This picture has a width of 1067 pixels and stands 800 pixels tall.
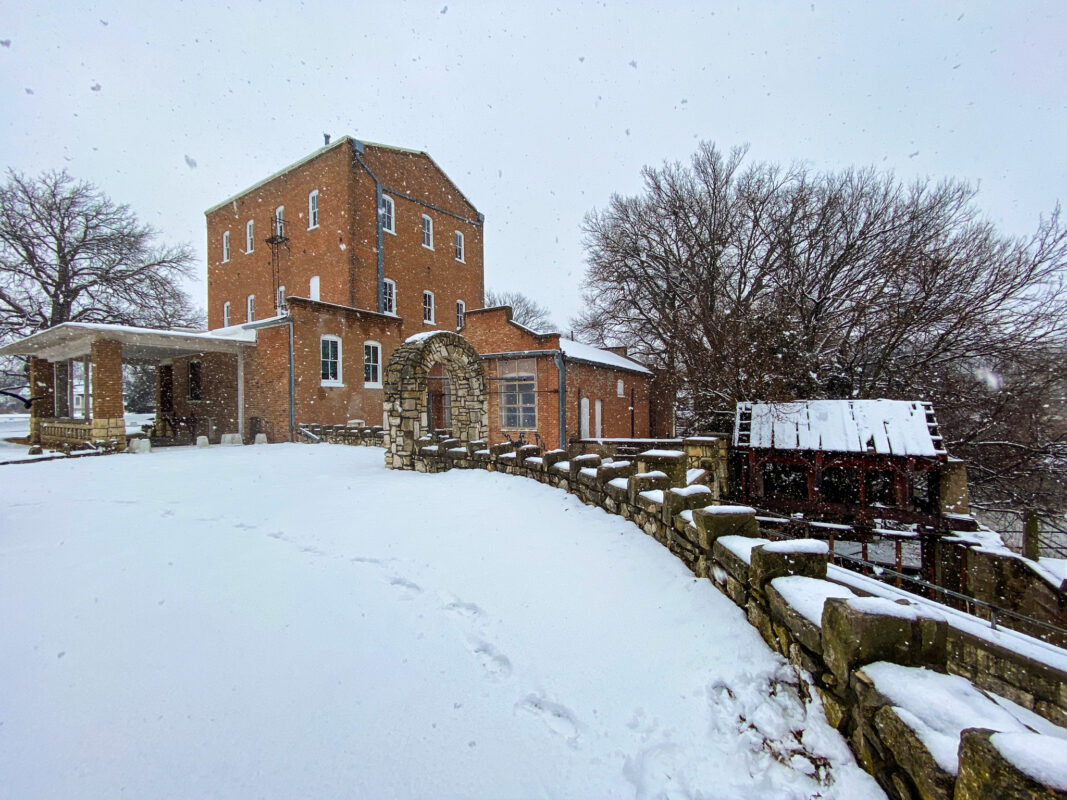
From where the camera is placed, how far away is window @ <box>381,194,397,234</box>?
2230cm

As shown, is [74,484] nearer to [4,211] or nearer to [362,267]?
[362,267]

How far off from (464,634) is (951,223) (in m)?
17.4

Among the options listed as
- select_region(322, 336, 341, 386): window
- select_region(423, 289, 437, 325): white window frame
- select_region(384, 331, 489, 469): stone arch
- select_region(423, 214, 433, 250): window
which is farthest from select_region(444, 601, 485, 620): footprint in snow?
select_region(423, 214, 433, 250): window

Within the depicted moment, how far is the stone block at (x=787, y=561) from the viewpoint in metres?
2.80

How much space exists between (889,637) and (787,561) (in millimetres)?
819

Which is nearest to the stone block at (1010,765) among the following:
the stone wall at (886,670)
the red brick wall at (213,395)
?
the stone wall at (886,670)

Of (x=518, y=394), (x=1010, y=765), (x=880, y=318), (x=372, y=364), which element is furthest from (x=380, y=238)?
(x=1010, y=765)

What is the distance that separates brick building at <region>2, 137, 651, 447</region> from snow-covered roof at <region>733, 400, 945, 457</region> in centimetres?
651

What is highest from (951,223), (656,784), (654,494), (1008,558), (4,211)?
(4,211)

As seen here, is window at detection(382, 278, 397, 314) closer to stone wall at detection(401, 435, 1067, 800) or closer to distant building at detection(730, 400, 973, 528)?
distant building at detection(730, 400, 973, 528)

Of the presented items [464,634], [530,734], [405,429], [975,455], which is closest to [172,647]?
[464,634]

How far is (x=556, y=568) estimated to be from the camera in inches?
158

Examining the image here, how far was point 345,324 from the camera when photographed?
17.4 meters

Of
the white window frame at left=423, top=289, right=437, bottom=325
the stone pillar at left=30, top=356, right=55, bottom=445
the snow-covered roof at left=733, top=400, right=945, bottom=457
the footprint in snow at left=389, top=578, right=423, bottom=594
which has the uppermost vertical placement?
the white window frame at left=423, top=289, right=437, bottom=325
